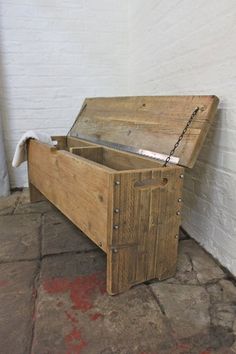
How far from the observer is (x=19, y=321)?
1221 millimetres

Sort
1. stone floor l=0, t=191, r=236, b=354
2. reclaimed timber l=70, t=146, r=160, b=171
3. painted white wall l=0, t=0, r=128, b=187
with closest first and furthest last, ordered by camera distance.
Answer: stone floor l=0, t=191, r=236, b=354 < reclaimed timber l=70, t=146, r=160, b=171 < painted white wall l=0, t=0, r=128, b=187

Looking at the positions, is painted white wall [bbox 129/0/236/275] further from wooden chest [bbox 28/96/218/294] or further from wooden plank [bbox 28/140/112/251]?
wooden plank [bbox 28/140/112/251]

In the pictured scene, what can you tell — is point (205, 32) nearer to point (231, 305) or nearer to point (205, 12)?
point (205, 12)

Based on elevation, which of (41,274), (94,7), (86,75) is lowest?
(41,274)

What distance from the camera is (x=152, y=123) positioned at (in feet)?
6.07

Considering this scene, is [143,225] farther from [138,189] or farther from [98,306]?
[98,306]

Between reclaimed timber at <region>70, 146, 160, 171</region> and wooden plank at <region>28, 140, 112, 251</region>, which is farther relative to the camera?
reclaimed timber at <region>70, 146, 160, 171</region>

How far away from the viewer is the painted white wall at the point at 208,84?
5.05 feet

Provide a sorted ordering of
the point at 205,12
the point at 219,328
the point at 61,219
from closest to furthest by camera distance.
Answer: the point at 219,328 < the point at 205,12 < the point at 61,219

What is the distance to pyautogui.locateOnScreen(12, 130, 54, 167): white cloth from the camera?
230 centimetres

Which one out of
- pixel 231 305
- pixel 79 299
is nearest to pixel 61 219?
pixel 79 299

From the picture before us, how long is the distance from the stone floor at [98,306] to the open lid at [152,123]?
615 millimetres

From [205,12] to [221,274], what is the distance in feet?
4.72

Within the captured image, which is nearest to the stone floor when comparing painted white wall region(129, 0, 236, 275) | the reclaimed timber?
painted white wall region(129, 0, 236, 275)
